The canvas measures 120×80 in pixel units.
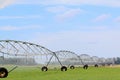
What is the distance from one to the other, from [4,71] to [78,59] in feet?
450

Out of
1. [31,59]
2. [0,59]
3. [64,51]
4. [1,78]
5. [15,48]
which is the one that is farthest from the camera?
[64,51]

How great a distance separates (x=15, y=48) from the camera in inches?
3184

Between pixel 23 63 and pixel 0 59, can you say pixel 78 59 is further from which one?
pixel 0 59

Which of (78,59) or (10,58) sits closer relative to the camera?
(10,58)

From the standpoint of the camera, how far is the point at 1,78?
44344 millimetres

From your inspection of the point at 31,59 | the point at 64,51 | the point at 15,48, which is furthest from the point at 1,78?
the point at 64,51

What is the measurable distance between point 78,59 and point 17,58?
9499 cm

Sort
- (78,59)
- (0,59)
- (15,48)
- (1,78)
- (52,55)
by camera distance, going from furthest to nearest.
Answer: (78,59)
(52,55)
(15,48)
(0,59)
(1,78)

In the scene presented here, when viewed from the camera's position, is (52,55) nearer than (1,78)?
No

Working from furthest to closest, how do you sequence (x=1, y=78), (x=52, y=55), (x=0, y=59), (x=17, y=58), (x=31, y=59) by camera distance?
(x=52, y=55)
(x=31, y=59)
(x=17, y=58)
(x=0, y=59)
(x=1, y=78)

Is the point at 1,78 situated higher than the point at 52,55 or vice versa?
the point at 52,55

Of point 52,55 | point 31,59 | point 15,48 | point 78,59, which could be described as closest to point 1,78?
point 15,48

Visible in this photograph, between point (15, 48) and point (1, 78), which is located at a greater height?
point (15, 48)

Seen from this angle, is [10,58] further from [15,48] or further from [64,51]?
[64,51]
